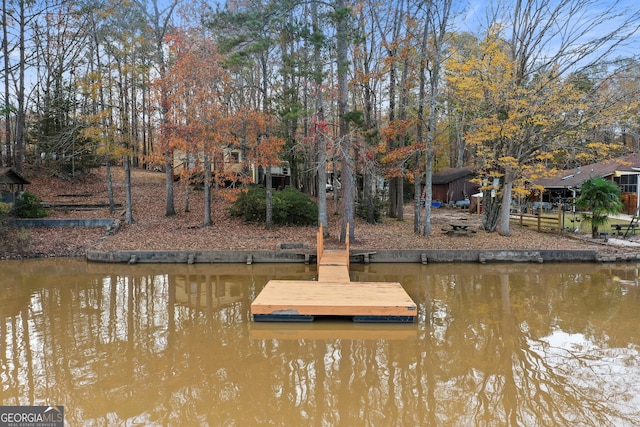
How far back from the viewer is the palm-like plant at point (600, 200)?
1493 centimetres

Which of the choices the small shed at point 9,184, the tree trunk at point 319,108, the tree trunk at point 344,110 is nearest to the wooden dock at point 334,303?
the tree trunk at point 344,110

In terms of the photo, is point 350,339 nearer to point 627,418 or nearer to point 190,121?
point 627,418

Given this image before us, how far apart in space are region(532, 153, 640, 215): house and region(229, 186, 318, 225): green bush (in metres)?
12.3

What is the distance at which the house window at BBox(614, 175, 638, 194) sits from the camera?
74.8ft

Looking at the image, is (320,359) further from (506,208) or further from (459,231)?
(506,208)

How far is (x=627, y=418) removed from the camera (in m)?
4.34

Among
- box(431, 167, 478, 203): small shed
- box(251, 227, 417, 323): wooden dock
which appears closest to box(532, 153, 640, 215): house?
box(431, 167, 478, 203): small shed

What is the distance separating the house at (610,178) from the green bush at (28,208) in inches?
912

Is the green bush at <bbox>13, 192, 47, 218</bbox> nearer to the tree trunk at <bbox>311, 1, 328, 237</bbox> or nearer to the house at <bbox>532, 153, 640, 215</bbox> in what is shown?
the tree trunk at <bbox>311, 1, 328, 237</bbox>

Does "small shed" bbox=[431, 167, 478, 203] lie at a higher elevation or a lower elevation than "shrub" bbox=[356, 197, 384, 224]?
higher

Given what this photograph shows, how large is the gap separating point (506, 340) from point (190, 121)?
13439 mm

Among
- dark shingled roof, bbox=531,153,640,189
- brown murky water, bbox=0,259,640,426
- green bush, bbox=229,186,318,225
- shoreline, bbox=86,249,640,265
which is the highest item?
dark shingled roof, bbox=531,153,640,189

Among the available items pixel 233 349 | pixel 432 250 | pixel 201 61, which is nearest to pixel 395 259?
pixel 432 250

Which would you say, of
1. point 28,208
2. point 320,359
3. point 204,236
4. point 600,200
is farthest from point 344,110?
point 28,208
